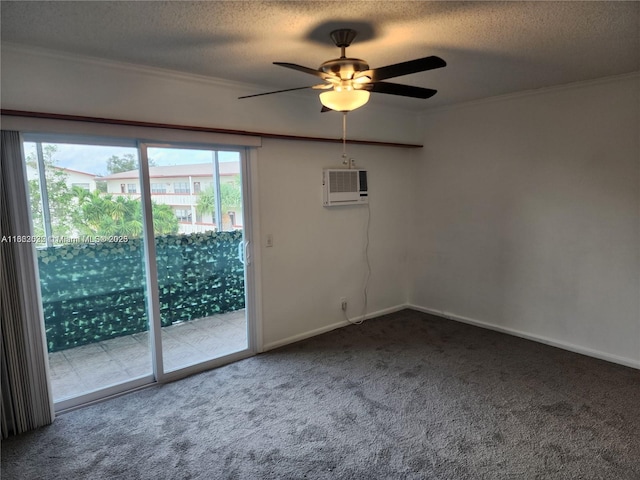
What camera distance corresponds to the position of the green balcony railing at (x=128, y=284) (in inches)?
109

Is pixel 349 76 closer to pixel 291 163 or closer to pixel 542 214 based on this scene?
pixel 291 163

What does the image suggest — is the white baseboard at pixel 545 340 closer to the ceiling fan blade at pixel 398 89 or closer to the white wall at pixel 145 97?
the white wall at pixel 145 97

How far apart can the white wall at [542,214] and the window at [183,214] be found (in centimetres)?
279

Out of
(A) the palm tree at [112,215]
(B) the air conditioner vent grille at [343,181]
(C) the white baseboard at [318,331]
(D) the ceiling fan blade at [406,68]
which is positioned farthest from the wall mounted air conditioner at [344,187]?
(D) the ceiling fan blade at [406,68]

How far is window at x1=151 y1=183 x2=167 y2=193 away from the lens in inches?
119

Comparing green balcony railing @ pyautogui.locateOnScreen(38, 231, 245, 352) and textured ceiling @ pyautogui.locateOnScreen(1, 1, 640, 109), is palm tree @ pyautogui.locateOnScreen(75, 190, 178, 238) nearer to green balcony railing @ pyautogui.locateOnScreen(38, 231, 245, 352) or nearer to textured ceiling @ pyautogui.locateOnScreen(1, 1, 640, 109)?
green balcony railing @ pyautogui.locateOnScreen(38, 231, 245, 352)

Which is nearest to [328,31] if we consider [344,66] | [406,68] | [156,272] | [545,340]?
[344,66]

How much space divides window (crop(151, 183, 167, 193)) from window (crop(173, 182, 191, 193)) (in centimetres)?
8

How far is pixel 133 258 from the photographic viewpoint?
9.95 feet

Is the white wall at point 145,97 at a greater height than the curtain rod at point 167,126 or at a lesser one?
greater

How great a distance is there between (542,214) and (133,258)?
3664mm

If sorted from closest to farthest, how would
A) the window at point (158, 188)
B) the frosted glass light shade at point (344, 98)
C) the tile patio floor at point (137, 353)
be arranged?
the frosted glass light shade at point (344, 98) < the tile patio floor at point (137, 353) < the window at point (158, 188)

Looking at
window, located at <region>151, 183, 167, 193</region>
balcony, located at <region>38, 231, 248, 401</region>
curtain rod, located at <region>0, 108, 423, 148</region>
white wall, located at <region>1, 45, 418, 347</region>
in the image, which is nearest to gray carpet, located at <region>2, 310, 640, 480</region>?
balcony, located at <region>38, 231, 248, 401</region>

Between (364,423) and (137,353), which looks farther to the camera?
(137,353)
